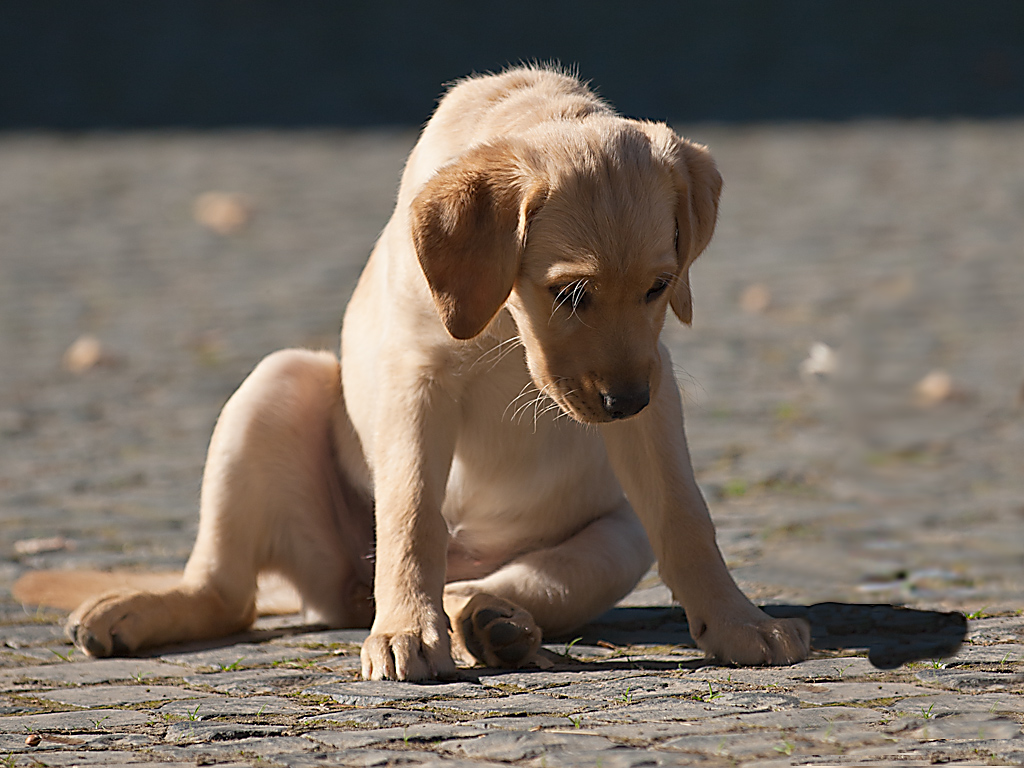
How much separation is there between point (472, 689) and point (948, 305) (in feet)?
20.2

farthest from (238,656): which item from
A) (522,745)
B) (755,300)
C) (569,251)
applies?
(755,300)

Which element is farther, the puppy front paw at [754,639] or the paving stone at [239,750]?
the puppy front paw at [754,639]

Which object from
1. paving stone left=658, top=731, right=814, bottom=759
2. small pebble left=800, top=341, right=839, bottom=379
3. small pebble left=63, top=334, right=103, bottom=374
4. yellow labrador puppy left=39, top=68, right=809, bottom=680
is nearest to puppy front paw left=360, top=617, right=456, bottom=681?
yellow labrador puppy left=39, top=68, right=809, bottom=680

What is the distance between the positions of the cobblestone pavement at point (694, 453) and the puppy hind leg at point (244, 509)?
155 millimetres

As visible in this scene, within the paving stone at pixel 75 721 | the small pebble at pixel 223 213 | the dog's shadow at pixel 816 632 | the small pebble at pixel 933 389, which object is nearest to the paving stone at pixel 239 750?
the paving stone at pixel 75 721

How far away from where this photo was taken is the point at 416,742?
9.11 ft

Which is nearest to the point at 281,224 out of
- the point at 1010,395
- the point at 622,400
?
the point at 1010,395

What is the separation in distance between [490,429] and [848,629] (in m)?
1.15

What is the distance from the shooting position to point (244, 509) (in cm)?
422

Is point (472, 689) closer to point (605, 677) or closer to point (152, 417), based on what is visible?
point (605, 677)

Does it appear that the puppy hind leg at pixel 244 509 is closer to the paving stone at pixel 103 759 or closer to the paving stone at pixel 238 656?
the paving stone at pixel 238 656

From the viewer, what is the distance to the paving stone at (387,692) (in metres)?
3.15

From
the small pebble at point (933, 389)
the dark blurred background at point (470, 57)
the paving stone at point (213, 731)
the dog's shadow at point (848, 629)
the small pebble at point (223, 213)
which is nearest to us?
the paving stone at point (213, 731)

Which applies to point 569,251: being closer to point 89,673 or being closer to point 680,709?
point 680,709
